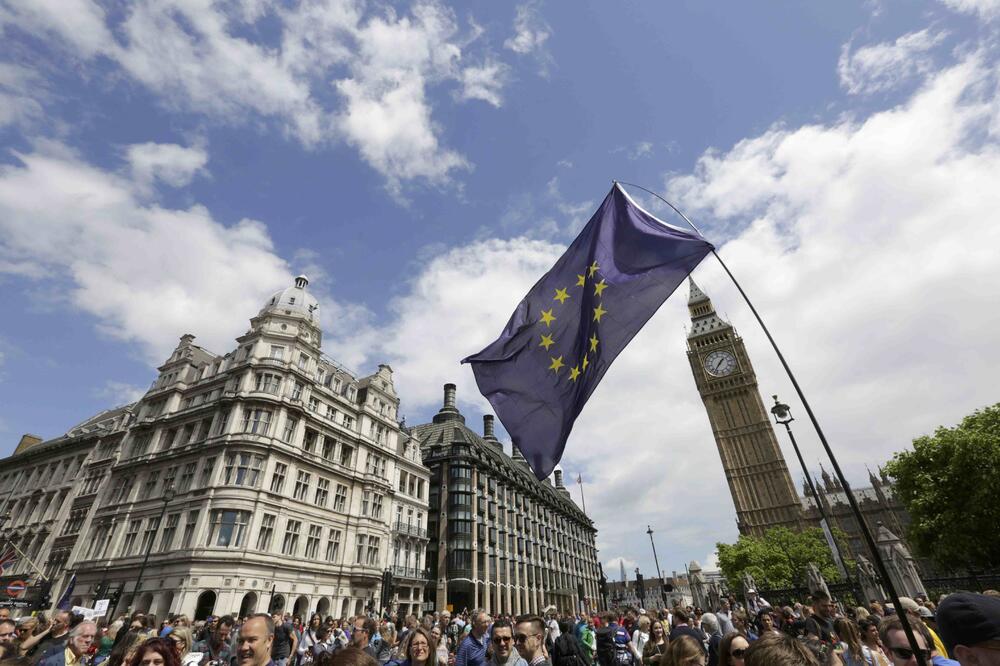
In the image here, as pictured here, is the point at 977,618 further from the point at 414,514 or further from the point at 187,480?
the point at 414,514

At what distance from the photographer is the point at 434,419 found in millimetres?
69938

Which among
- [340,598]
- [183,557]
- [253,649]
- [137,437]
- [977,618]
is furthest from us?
[137,437]

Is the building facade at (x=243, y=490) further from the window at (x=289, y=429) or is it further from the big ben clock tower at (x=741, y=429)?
the big ben clock tower at (x=741, y=429)

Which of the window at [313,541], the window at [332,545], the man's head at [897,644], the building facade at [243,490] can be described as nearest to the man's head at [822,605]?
the man's head at [897,644]

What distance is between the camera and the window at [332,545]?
3412 cm

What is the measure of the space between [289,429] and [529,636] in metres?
32.3

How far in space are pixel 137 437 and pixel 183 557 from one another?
16.5 metres

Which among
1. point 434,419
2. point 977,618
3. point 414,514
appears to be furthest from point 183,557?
point 434,419

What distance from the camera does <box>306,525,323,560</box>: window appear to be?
32594mm

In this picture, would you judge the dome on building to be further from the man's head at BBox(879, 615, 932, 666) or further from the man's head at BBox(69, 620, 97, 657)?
the man's head at BBox(879, 615, 932, 666)

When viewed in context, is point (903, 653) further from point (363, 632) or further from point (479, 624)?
point (363, 632)

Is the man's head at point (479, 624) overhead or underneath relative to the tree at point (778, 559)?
underneath

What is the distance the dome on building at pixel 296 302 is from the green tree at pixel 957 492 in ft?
158

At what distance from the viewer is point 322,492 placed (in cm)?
3525
